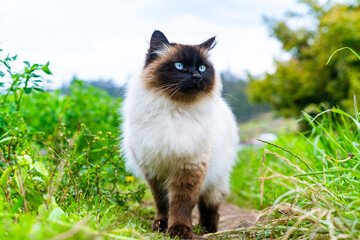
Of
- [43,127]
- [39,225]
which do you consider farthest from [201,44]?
[43,127]

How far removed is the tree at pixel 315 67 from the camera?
7.45 metres

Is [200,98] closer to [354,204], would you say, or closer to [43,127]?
[354,204]

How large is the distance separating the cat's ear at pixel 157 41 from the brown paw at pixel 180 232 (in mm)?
1522

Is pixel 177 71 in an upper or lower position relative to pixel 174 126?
upper

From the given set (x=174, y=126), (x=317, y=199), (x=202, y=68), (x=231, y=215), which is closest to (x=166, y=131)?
(x=174, y=126)

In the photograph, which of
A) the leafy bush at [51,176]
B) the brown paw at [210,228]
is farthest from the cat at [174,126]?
the brown paw at [210,228]

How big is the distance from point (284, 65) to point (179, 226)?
27.0 feet

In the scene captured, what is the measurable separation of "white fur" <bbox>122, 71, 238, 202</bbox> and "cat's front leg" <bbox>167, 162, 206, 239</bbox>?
7cm

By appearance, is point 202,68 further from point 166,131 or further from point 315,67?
point 315,67

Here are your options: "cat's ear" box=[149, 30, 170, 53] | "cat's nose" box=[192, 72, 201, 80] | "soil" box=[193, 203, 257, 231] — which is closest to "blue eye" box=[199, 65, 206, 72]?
"cat's nose" box=[192, 72, 201, 80]

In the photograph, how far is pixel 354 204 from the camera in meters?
2.05

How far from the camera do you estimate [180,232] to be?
257 cm

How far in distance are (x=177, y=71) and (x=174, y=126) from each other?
0.47 metres

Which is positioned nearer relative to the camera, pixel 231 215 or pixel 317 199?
pixel 317 199
